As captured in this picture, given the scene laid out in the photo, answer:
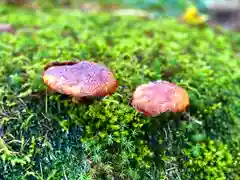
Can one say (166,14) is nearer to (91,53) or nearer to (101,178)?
(91,53)

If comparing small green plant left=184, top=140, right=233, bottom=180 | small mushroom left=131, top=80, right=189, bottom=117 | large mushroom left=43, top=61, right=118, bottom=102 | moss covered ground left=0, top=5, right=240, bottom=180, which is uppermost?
large mushroom left=43, top=61, right=118, bottom=102

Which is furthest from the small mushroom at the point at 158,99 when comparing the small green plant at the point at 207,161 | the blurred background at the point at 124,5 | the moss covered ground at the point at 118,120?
the blurred background at the point at 124,5

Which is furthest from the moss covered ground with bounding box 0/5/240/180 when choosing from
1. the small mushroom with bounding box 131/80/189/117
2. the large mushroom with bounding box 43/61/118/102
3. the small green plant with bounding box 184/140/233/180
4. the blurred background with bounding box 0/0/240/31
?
the blurred background with bounding box 0/0/240/31

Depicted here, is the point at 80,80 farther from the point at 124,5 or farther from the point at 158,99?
the point at 124,5

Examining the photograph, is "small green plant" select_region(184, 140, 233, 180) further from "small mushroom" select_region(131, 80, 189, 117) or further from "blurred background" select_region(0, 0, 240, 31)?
"blurred background" select_region(0, 0, 240, 31)

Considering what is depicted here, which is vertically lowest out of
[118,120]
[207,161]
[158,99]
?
[207,161]

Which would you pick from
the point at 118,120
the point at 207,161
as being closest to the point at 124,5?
the point at 118,120
